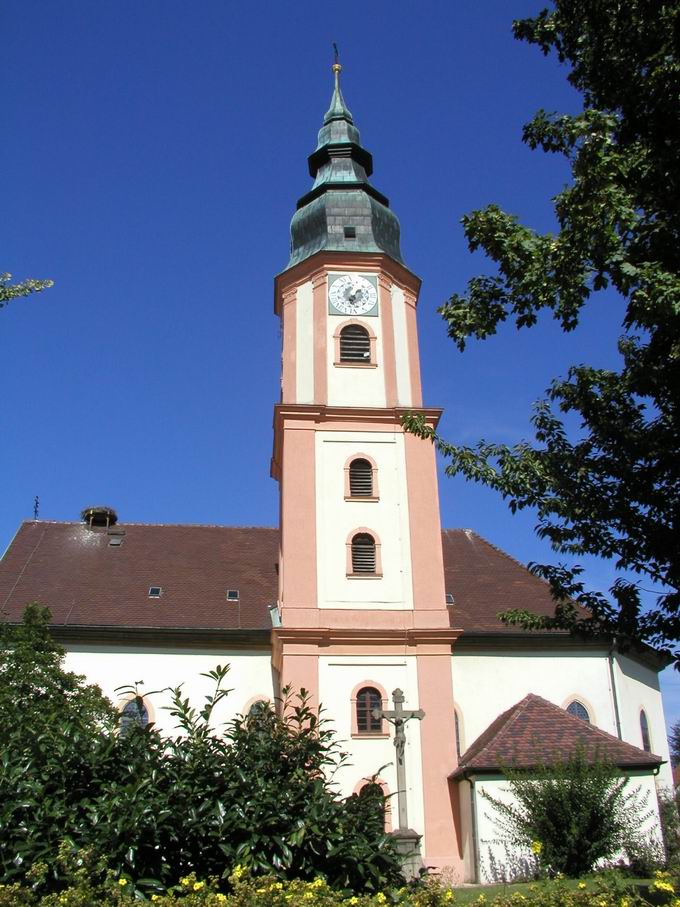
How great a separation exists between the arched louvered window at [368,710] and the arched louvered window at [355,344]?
8.80 m

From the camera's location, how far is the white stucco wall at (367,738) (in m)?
21.3

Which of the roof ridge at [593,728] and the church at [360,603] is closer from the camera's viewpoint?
the church at [360,603]

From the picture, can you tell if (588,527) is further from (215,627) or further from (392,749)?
(215,627)

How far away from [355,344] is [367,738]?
10357mm

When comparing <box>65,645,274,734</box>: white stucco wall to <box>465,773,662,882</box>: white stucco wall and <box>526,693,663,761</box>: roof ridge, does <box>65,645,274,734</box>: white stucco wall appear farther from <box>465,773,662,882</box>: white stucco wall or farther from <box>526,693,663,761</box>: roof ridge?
<box>526,693,663,761</box>: roof ridge

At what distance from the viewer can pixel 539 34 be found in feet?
33.6

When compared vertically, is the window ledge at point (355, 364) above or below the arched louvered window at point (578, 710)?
above

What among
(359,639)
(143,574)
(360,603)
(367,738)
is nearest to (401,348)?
(360,603)

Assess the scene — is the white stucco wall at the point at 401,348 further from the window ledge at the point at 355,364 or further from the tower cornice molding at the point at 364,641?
the tower cornice molding at the point at 364,641

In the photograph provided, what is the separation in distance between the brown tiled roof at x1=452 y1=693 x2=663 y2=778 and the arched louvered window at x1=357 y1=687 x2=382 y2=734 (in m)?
2.12

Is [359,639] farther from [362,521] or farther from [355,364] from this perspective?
[355,364]

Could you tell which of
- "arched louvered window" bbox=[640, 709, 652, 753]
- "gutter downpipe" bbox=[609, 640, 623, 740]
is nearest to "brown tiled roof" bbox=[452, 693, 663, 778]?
"gutter downpipe" bbox=[609, 640, 623, 740]

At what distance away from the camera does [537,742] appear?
2203 centimetres

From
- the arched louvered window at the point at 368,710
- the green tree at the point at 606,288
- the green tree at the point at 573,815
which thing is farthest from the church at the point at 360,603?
the green tree at the point at 606,288
